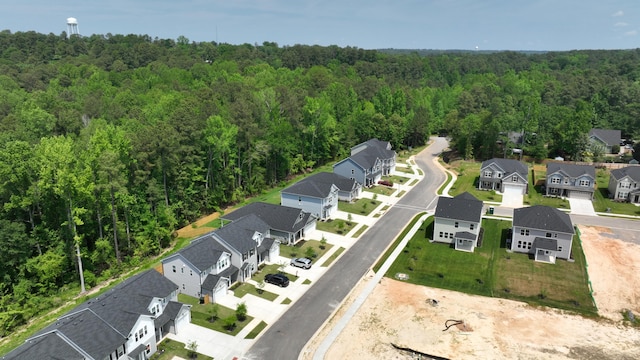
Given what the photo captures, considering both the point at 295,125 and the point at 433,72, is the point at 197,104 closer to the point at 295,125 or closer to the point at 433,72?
the point at 295,125

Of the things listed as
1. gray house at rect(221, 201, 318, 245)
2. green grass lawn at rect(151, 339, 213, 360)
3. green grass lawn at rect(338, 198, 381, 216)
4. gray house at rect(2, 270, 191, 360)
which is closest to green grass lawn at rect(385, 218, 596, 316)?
green grass lawn at rect(338, 198, 381, 216)

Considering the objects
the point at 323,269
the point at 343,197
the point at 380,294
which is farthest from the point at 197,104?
the point at 380,294

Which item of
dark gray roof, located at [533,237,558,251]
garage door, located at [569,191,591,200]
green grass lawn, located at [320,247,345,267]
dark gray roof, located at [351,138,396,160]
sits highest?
dark gray roof, located at [351,138,396,160]

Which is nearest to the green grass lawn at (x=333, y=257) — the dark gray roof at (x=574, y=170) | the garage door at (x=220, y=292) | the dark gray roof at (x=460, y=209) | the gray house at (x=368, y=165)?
the garage door at (x=220, y=292)

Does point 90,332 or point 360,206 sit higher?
point 90,332

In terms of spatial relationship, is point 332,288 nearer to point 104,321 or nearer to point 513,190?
point 104,321

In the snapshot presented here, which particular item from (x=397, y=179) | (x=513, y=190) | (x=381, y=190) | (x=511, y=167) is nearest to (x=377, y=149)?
(x=397, y=179)

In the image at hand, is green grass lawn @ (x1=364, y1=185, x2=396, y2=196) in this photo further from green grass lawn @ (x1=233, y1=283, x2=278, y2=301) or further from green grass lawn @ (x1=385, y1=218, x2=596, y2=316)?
green grass lawn @ (x1=233, y1=283, x2=278, y2=301)
